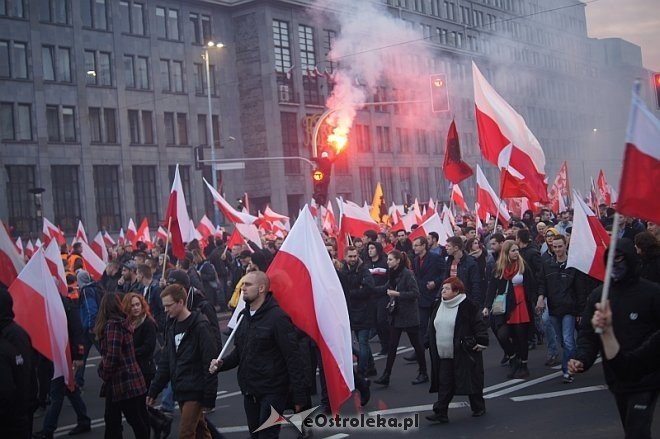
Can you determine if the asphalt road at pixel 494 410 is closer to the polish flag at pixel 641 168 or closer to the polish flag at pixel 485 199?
the polish flag at pixel 641 168

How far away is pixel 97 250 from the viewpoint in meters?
25.6

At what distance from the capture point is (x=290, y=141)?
186 ft

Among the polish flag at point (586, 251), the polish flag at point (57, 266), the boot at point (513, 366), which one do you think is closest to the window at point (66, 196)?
the polish flag at point (57, 266)

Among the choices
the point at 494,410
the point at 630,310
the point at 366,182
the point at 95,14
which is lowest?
the point at 494,410

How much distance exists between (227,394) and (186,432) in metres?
4.34

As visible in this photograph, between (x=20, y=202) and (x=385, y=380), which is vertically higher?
(x=20, y=202)

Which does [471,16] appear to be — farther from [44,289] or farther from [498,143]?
[44,289]

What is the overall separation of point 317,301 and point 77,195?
40.6 metres

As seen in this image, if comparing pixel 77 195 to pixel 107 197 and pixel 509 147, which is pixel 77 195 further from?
pixel 509 147

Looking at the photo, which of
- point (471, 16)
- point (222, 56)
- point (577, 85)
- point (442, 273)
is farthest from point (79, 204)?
point (577, 85)

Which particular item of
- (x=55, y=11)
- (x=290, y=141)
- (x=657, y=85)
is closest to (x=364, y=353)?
(x=657, y=85)

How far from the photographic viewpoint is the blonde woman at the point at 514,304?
1138 cm

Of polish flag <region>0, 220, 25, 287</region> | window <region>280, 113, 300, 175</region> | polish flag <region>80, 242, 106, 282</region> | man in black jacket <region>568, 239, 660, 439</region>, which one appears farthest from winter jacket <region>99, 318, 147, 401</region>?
window <region>280, 113, 300, 175</region>

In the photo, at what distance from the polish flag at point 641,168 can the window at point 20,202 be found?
4015 cm
